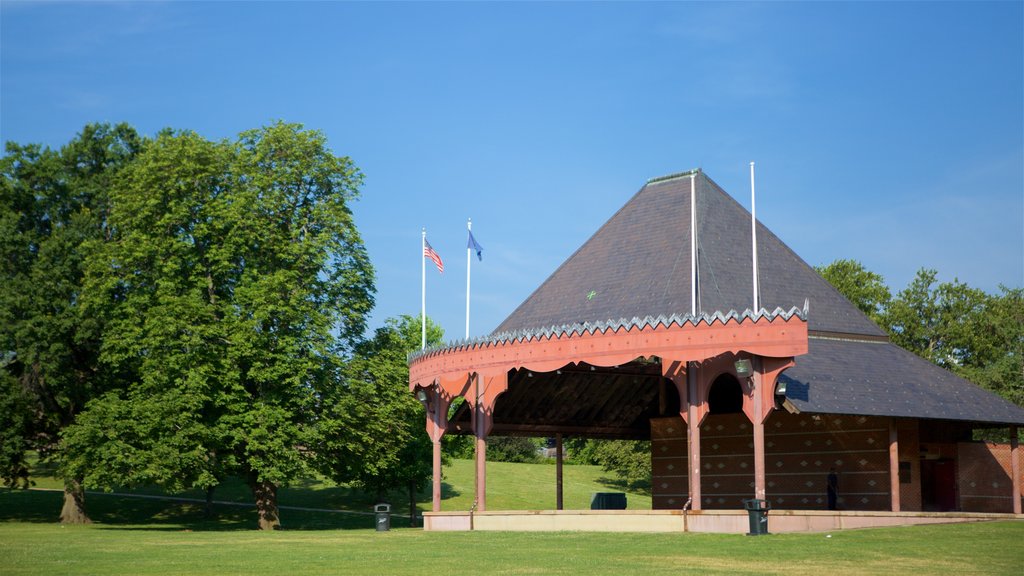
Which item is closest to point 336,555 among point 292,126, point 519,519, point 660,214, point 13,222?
point 519,519

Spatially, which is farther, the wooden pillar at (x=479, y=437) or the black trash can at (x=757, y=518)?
the wooden pillar at (x=479, y=437)

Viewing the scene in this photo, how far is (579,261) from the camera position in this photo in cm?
4053

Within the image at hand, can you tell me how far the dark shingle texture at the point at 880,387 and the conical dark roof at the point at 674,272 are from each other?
46.9 inches

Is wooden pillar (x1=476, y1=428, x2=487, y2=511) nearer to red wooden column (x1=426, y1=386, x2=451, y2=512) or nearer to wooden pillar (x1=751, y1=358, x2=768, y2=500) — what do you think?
red wooden column (x1=426, y1=386, x2=451, y2=512)

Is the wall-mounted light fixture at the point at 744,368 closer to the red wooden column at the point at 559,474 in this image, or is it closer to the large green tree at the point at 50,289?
the red wooden column at the point at 559,474

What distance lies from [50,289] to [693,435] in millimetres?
31061

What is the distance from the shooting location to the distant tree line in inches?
1690

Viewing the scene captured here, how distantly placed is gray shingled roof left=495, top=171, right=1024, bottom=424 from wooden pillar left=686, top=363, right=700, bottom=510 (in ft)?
9.16

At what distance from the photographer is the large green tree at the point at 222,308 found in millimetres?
42656

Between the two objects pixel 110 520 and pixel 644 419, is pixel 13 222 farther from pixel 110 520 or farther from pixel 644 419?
pixel 644 419

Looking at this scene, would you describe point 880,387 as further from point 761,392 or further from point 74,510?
point 74,510

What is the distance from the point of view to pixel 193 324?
143ft

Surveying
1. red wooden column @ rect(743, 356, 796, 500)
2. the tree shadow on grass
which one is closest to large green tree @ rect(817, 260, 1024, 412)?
the tree shadow on grass

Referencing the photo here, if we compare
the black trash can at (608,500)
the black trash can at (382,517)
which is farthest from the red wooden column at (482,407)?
the black trash can at (608,500)
